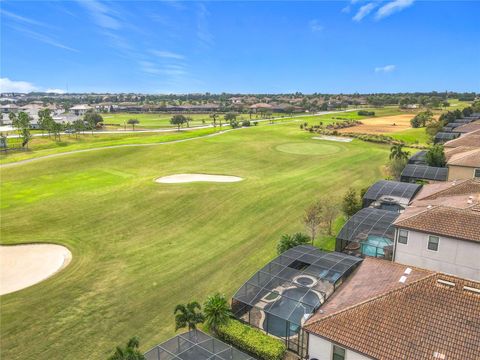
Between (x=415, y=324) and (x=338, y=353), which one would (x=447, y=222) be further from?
(x=338, y=353)

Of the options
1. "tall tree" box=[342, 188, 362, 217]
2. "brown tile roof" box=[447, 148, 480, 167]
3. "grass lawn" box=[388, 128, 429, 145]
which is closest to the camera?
"tall tree" box=[342, 188, 362, 217]

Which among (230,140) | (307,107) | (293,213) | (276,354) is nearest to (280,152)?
(230,140)

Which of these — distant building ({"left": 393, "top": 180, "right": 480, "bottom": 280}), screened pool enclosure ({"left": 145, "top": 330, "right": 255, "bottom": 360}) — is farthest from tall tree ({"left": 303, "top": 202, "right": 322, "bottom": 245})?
screened pool enclosure ({"left": 145, "top": 330, "right": 255, "bottom": 360})

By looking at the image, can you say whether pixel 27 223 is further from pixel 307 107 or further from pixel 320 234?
pixel 307 107

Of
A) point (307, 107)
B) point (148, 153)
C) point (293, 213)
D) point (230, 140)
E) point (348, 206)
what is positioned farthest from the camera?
point (307, 107)

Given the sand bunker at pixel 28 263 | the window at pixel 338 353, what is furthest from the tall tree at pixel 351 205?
the sand bunker at pixel 28 263

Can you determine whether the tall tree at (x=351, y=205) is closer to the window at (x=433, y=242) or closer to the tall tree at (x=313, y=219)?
the tall tree at (x=313, y=219)

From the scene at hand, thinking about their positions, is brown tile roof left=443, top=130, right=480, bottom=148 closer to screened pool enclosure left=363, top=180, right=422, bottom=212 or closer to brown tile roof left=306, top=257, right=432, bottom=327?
screened pool enclosure left=363, top=180, right=422, bottom=212
